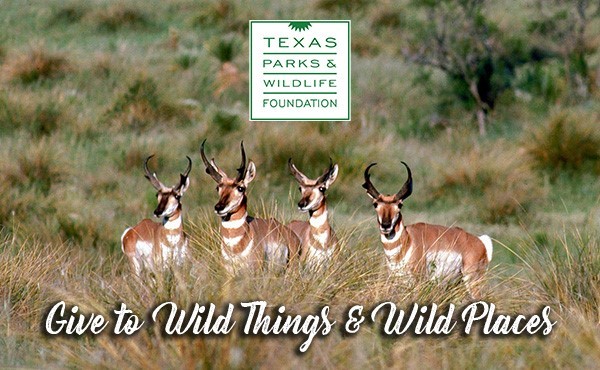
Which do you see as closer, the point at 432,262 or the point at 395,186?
the point at 432,262

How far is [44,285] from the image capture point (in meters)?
6.20

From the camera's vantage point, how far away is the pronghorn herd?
5.93m

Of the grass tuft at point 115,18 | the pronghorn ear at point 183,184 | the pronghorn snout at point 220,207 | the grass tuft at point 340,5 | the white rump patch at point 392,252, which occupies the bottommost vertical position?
the white rump patch at point 392,252

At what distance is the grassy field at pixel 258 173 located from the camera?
502 cm

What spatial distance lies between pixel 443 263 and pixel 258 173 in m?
5.85

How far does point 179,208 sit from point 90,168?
6.59 meters

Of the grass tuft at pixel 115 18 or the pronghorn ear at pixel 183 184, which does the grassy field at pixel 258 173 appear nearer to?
the grass tuft at pixel 115 18

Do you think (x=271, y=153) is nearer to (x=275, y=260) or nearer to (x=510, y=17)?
(x=275, y=260)

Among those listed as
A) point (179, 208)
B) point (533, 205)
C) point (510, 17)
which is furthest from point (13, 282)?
point (510, 17)

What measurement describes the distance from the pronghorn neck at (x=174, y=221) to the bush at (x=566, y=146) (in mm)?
7048

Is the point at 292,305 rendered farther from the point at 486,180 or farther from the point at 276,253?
the point at 486,180

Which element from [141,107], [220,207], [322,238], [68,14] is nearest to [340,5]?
[68,14]

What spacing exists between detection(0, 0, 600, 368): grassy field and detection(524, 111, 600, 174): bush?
19mm

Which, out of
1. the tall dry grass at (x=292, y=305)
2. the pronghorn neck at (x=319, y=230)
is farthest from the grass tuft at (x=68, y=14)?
the pronghorn neck at (x=319, y=230)
